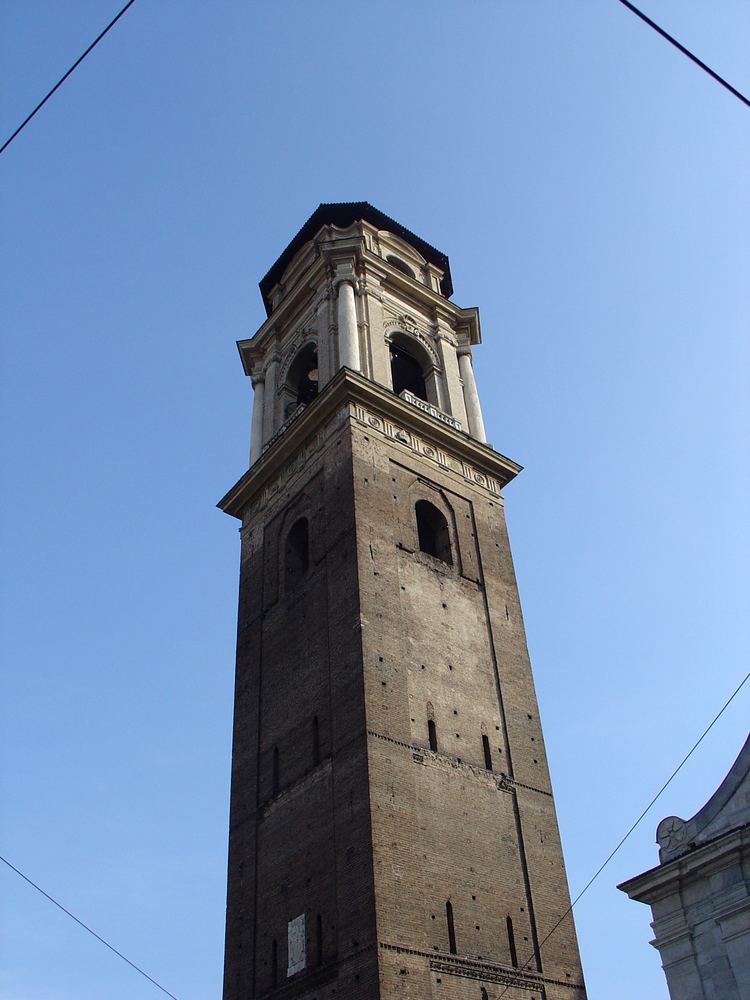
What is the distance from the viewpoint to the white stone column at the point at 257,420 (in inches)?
1302

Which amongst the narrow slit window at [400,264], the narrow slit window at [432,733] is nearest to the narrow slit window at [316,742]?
the narrow slit window at [432,733]

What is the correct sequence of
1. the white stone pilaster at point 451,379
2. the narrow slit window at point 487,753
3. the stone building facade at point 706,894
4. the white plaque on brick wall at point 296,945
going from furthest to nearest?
the white stone pilaster at point 451,379
the narrow slit window at point 487,753
the white plaque on brick wall at point 296,945
the stone building facade at point 706,894

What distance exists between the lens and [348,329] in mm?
31672

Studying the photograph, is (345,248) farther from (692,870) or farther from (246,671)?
(692,870)

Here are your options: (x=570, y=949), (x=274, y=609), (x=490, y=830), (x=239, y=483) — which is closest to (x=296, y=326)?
(x=239, y=483)

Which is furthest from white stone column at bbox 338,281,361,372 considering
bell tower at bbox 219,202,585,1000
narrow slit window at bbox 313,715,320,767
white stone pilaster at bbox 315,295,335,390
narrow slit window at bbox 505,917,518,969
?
narrow slit window at bbox 505,917,518,969

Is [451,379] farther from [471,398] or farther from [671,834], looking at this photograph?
[671,834]

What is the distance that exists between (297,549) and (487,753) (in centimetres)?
842

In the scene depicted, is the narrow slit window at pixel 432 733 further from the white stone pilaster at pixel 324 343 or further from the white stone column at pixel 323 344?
the white stone column at pixel 323 344

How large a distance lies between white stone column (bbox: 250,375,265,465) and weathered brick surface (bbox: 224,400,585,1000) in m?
3.73

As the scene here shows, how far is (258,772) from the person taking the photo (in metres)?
24.7

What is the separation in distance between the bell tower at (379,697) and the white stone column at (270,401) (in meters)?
0.10

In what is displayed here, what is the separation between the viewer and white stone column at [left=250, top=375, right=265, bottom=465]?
33.1m

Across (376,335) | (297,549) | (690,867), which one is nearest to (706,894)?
(690,867)
